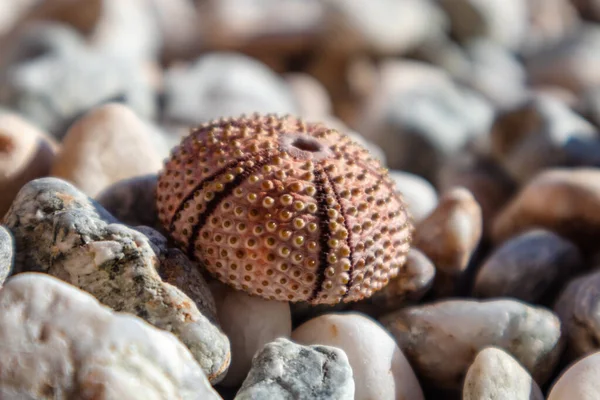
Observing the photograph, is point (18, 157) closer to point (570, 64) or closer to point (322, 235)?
point (322, 235)

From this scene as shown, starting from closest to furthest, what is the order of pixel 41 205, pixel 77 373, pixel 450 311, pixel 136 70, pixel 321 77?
pixel 77 373, pixel 41 205, pixel 450 311, pixel 136 70, pixel 321 77

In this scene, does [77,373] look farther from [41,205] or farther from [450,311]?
[450,311]

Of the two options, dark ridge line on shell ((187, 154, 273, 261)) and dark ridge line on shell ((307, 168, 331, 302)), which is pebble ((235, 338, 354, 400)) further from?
dark ridge line on shell ((187, 154, 273, 261))

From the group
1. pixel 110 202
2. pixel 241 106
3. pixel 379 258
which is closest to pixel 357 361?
pixel 379 258

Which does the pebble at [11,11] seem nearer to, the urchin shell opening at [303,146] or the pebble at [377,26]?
the pebble at [377,26]

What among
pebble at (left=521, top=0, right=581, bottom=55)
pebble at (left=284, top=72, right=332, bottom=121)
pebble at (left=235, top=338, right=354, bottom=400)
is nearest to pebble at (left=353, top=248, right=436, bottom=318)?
pebble at (left=235, top=338, right=354, bottom=400)

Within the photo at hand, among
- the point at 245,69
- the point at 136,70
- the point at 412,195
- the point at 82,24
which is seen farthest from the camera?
the point at 82,24
